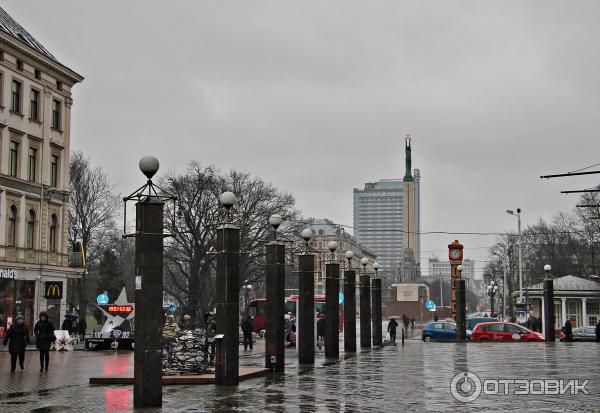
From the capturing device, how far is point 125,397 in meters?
17.9

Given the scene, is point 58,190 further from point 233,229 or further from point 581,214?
point 581,214

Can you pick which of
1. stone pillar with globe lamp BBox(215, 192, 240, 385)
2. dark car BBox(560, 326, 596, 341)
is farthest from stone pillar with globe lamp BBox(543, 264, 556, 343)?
stone pillar with globe lamp BBox(215, 192, 240, 385)

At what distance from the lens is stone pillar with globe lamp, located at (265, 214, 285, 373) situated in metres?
24.3

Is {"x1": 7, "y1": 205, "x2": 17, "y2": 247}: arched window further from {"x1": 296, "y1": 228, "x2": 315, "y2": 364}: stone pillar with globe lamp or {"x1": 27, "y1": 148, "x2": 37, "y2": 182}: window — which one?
{"x1": 296, "y1": 228, "x2": 315, "y2": 364}: stone pillar with globe lamp

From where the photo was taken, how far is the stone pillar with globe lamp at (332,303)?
31.5 m

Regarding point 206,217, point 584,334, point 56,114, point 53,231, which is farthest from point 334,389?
point 206,217

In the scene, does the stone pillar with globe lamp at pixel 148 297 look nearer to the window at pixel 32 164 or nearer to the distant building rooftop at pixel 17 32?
the distant building rooftop at pixel 17 32

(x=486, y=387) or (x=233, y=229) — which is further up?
(x=233, y=229)

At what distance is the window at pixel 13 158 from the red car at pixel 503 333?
87.4 ft

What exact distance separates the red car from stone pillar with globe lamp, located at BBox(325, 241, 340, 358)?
17611mm

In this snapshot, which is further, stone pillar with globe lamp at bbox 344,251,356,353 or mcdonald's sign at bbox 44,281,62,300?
mcdonald's sign at bbox 44,281,62,300

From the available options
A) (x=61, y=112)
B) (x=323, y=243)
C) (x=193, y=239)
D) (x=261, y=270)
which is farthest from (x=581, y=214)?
(x=323, y=243)

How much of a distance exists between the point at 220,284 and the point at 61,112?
114ft

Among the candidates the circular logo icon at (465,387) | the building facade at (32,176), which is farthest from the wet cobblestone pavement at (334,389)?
the building facade at (32,176)
